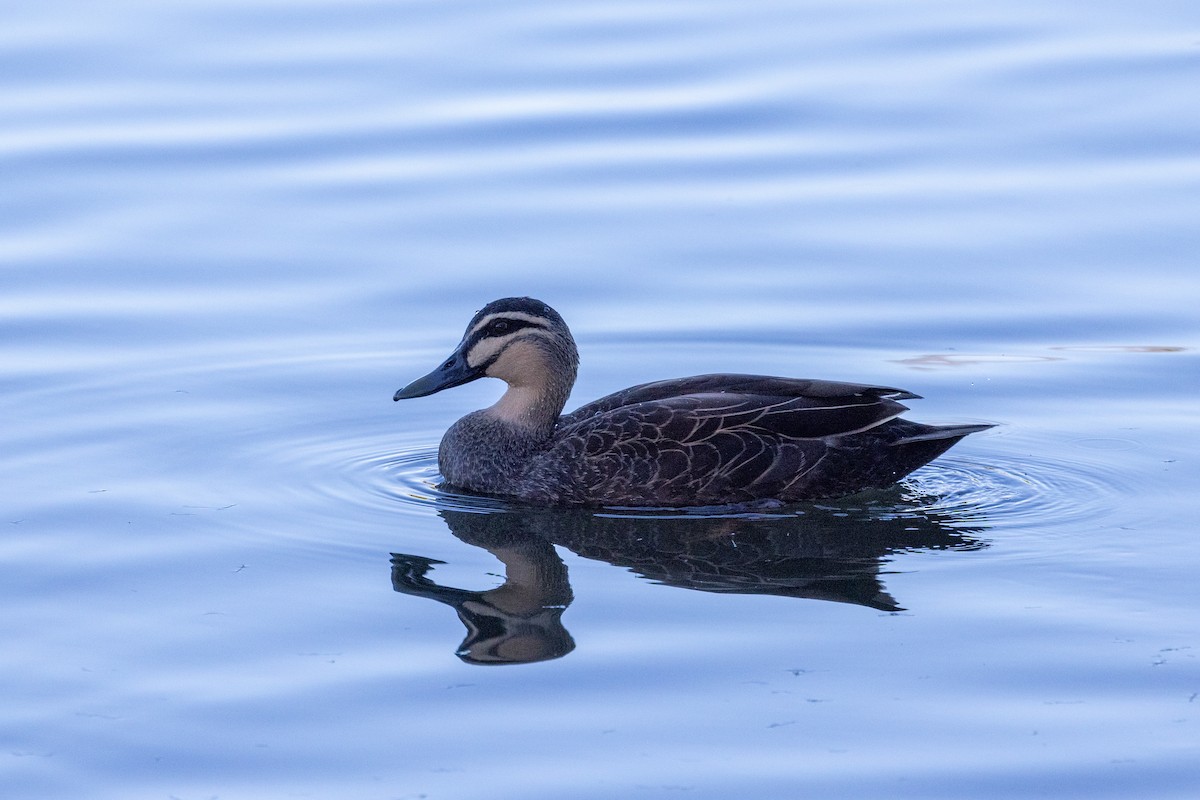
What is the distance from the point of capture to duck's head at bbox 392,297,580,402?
1075cm

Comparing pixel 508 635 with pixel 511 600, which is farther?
pixel 511 600

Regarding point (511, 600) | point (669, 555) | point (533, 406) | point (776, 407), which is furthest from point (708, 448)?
point (511, 600)

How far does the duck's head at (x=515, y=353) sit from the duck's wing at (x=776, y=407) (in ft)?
1.52

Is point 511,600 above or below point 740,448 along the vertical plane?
below

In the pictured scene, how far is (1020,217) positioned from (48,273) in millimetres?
6807

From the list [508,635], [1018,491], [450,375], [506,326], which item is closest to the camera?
[508,635]

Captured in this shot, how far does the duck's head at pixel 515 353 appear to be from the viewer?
10750 millimetres

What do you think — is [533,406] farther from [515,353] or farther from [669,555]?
[669,555]

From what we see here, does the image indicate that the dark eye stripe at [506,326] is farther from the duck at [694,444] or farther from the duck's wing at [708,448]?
the duck's wing at [708,448]

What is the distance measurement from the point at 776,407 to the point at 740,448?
1.06ft

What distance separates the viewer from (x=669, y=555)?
9.45 meters

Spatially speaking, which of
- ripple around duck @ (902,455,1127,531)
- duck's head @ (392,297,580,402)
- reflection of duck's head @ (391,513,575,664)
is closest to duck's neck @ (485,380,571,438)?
duck's head @ (392,297,580,402)

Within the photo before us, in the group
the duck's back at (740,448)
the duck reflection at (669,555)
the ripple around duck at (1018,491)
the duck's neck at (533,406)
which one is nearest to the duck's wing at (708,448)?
the duck's back at (740,448)

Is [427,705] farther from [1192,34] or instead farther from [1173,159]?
[1192,34]
